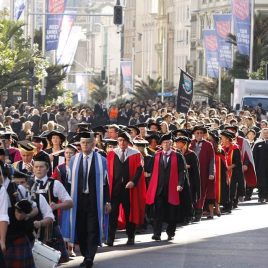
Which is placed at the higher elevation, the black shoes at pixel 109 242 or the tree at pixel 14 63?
the tree at pixel 14 63

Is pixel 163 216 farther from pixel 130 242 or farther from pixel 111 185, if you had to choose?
pixel 111 185

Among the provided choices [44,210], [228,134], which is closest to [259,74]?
[228,134]

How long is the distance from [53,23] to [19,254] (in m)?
50.0

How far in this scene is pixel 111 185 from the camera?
1891 centimetres

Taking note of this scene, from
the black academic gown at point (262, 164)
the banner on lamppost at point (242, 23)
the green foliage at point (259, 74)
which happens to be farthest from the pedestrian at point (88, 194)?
the green foliage at point (259, 74)

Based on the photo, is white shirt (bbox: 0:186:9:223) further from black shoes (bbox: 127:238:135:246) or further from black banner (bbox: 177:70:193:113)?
black banner (bbox: 177:70:193:113)

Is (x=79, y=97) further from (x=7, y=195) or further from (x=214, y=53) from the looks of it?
(x=7, y=195)

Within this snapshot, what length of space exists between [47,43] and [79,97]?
89.2 meters

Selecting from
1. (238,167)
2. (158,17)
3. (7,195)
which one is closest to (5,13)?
(238,167)

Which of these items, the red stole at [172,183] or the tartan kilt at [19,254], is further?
the red stole at [172,183]

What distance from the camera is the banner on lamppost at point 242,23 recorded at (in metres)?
60.5

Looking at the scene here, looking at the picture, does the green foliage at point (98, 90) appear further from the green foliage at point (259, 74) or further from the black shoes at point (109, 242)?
the black shoes at point (109, 242)

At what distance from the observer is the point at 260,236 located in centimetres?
2041

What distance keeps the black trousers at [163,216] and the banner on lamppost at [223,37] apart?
1809 inches
